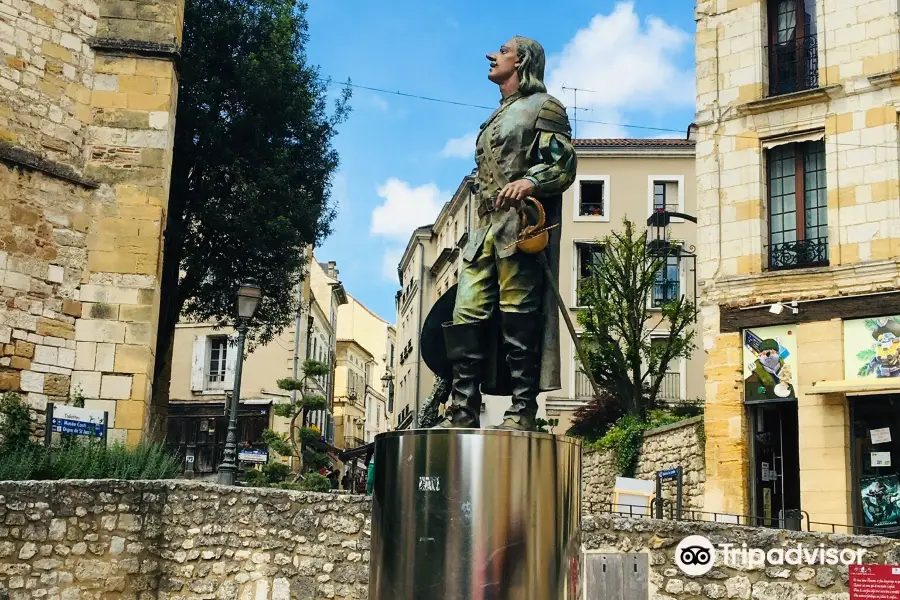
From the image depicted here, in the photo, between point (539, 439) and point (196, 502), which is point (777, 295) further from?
point (539, 439)

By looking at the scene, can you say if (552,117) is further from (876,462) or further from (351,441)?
(351,441)

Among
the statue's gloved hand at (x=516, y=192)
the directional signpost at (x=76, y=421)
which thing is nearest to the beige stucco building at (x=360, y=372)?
the directional signpost at (x=76, y=421)

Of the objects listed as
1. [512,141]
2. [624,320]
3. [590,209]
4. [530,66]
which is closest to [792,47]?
[624,320]

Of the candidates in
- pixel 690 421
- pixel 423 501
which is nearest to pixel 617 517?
pixel 423 501

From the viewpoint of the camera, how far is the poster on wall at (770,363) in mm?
17531

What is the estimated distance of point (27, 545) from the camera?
10.2m

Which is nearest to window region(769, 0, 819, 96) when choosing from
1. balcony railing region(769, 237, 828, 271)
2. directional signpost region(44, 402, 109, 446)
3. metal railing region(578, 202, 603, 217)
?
balcony railing region(769, 237, 828, 271)

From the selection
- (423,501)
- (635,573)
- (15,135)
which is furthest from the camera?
(15,135)

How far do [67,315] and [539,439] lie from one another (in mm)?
11674

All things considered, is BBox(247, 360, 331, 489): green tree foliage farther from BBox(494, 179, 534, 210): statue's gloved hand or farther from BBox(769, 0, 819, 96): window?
BBox(494, 179, 534, 210): statue's gloved hand

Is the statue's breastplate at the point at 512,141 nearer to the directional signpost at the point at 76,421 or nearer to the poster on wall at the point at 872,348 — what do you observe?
the directional signpost at the point at 76,421

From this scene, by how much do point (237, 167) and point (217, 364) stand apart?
1995cm

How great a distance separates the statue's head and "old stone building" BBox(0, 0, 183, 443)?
1034 cm

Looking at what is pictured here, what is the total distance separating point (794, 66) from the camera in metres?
18.6
